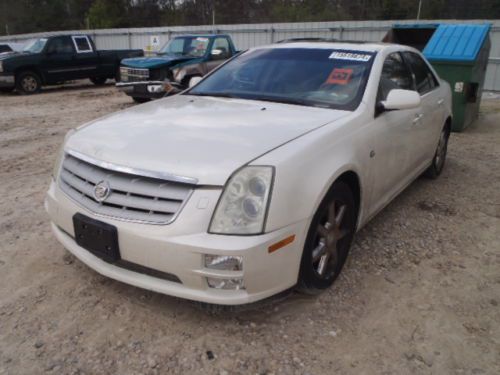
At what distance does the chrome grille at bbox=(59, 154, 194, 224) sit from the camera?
7.18 feet

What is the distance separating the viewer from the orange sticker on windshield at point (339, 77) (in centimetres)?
327

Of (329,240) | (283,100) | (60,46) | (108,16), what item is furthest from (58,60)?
(108,16)

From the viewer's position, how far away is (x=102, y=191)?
235 centimetres

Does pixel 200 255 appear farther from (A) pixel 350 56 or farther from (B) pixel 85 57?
(B) pixel 85 57

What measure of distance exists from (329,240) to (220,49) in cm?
885

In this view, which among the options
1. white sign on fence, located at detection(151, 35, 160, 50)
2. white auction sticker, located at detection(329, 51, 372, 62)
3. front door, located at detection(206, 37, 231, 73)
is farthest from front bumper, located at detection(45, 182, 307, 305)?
white sign on fence, located at detection(151, 35, 160, 50)

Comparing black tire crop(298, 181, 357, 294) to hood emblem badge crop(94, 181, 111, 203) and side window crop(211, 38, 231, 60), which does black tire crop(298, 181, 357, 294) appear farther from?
side window crop(211, 38, 231, 60)

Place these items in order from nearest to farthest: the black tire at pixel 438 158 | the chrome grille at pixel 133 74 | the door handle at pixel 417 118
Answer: the door handle at pixel 417 118, the black tire at pixel 438 158, the chrome grille at pixel 133 74

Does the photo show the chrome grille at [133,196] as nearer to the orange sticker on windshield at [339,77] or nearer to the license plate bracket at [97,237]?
the license plate bracket at [97,237]

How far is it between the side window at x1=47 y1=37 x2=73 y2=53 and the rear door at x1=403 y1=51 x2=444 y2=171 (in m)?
11.7

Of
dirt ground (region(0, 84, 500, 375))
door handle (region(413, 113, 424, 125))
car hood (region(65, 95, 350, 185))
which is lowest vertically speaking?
dirt ground (region(0, 84, 500, 375))

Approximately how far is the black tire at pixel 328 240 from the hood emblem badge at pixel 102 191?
43.4 inches

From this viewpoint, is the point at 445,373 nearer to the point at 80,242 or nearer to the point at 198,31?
the point at 80,242

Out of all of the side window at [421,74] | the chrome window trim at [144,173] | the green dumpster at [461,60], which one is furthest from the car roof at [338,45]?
the green dumpster at [461,60]
